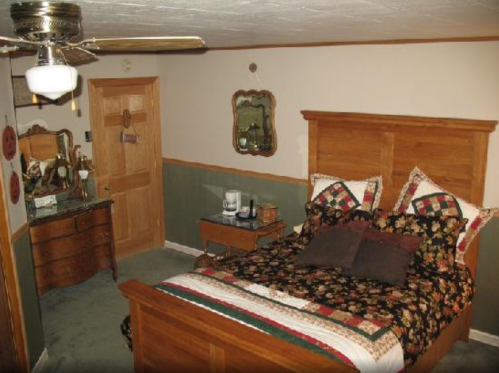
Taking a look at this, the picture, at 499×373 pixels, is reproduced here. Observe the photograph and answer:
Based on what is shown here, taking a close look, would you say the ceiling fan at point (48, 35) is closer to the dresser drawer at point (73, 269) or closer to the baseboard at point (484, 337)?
the dresser drawer at point (73, 269)

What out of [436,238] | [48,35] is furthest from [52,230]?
[48,35]

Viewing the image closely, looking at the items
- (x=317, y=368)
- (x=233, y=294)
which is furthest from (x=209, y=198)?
(x=317, y=368)

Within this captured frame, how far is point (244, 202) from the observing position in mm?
5516

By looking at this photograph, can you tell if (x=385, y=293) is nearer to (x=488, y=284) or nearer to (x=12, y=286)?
(x=488, y=284)

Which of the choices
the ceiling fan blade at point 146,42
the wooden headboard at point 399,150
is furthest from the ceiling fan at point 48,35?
the wooden headboard at point 399,150

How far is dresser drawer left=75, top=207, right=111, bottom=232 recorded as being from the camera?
494 cm

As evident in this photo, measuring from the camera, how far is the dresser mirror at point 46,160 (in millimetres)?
4953

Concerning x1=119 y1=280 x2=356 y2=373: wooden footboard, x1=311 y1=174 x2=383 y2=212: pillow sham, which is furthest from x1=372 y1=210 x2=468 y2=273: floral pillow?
x1=119 y1=280 x2=356 y2=373: wooden footboard

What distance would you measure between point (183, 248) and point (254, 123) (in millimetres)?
1791

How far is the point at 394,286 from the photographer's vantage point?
353 centimetres

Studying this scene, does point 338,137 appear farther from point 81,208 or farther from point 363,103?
point 81,208

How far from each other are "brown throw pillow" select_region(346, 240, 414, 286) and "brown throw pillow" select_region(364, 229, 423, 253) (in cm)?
4

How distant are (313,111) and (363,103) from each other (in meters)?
0.47

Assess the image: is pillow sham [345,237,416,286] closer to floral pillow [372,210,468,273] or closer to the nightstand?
floral pillow [372,210,468,273]
